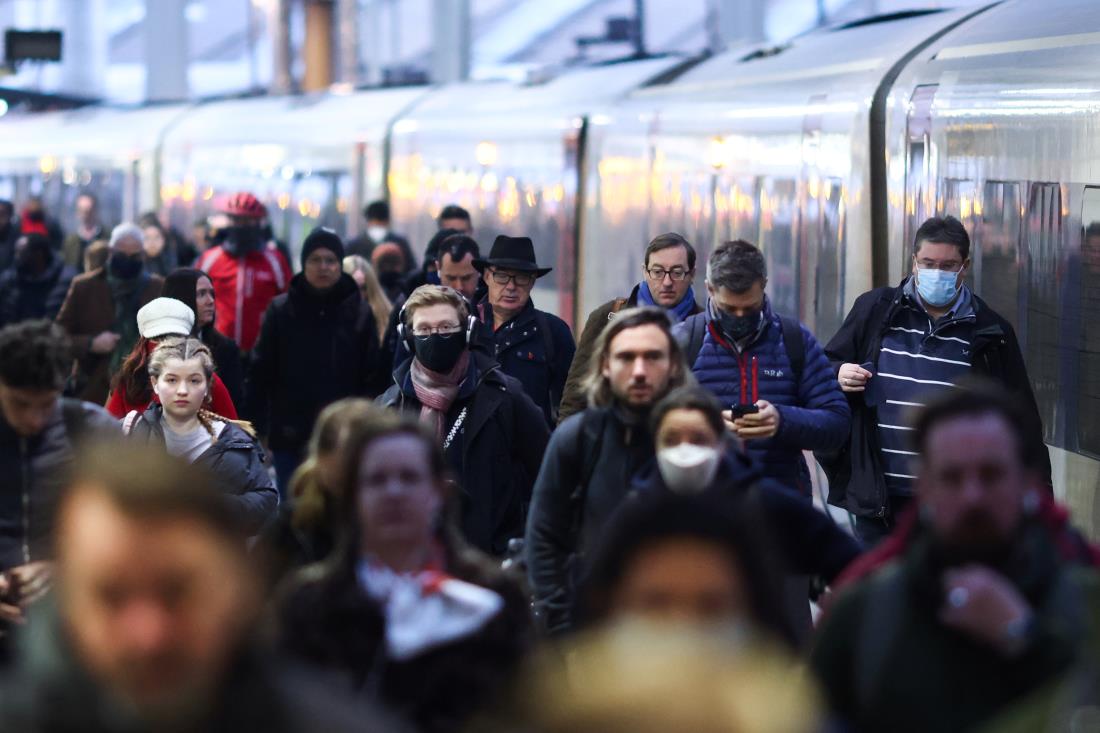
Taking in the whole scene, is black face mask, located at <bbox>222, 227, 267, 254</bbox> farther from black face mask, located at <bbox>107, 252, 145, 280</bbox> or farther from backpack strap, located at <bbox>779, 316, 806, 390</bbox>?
backpack strap, located at <bbox>779, 316, 806, 390</bbox>

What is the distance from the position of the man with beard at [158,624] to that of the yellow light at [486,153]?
1532cm

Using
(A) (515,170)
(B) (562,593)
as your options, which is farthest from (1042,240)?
(A) (515,170)

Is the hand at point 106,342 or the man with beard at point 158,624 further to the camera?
the hand at point 106,342

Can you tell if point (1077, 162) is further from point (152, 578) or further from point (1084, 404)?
point (152, 578)

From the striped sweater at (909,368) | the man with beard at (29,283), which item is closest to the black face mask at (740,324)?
the striped sweater at (909,368)

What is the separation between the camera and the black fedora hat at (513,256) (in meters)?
9.44

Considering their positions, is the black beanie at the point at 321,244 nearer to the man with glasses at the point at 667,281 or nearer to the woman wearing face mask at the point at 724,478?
the man with glasses at the point at 667,281

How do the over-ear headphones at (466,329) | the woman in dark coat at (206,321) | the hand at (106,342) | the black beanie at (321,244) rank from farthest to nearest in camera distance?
1. the hand at (106,342)
2. the black beanie at (321,244)
3. the woman in dark coat at (206,321)
4. the over-ear headphones at (466,329)

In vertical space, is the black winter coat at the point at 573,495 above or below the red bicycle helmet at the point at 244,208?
below

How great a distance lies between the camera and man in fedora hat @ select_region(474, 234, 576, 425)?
9156 mm

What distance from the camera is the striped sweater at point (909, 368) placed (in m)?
7.77

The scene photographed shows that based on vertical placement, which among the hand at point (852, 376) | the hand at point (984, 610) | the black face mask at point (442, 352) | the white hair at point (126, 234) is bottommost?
the hand at point (984, 610)

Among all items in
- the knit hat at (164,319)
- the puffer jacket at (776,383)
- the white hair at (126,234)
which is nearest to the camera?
the puffer jacket at (776,383)

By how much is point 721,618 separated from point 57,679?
0.78 meters
